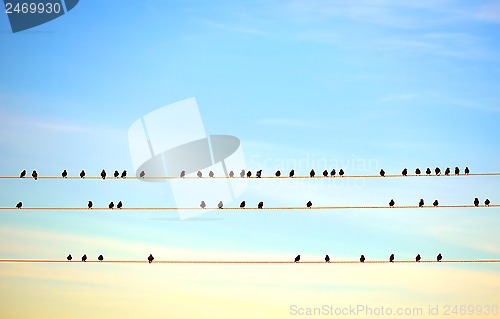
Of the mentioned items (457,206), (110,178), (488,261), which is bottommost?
(488,261)

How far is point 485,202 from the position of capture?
1817 inches

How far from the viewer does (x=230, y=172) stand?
48219 millimetres

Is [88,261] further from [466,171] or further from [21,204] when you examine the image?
[466,171]

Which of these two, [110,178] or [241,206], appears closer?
[110,178]

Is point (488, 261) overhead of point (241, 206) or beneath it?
beneath

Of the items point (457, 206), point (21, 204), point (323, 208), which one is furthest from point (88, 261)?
point (457, 206)

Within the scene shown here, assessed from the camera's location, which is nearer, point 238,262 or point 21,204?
point 238,262

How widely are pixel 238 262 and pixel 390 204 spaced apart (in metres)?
10.4

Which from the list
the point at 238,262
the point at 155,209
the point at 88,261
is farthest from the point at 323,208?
the point at 88,261

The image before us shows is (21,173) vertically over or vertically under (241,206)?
over

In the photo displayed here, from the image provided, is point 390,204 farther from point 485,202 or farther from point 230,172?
point 230,172

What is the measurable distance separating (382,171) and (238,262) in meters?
9.87

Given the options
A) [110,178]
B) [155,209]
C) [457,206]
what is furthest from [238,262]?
[457,206]

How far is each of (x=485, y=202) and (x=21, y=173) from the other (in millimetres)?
26465
